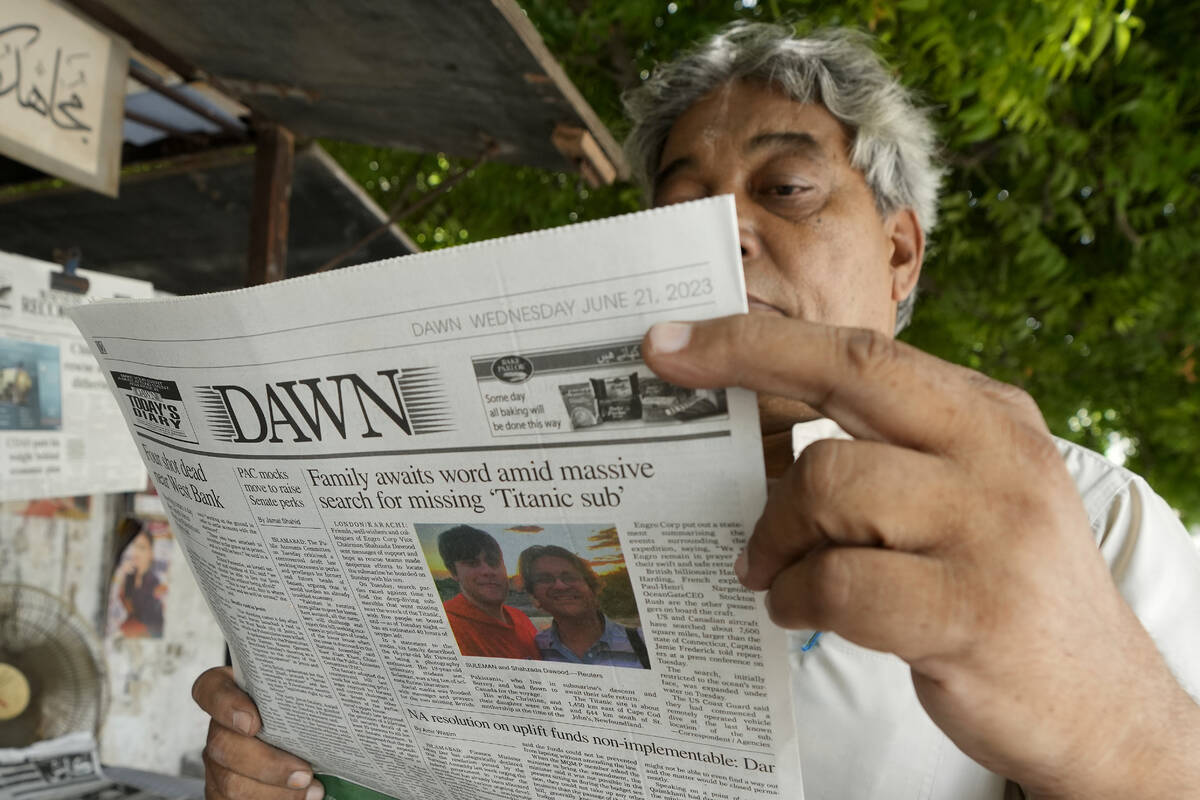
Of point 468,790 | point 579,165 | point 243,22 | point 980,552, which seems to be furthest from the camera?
point 579,165

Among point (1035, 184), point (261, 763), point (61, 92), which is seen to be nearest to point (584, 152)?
point (61, 92)

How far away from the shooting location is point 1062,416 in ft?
10.2

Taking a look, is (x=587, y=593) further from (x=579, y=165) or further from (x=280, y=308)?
(x=579, y=165)

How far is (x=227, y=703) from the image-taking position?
2.65ft

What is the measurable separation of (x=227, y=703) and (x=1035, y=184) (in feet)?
8.48

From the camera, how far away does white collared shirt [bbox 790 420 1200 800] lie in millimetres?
698

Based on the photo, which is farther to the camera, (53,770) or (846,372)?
(53,770)

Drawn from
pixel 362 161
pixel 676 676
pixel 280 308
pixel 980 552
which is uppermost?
pixel 362 161

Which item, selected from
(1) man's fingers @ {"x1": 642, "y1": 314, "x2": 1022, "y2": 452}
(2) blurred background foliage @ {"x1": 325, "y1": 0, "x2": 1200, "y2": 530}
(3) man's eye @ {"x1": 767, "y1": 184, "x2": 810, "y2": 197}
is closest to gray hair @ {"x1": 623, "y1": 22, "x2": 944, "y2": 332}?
(3) man's eye @ {"x1": 767, "y1": 184, "x2": 810, "y2": 197}

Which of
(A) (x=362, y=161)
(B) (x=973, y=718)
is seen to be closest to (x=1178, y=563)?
(B) (x=973, y=718)

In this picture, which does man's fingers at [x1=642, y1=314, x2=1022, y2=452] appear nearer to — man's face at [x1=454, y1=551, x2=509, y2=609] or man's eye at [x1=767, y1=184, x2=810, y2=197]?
man's face at [x1=454, y1=551, x2=509, y2=609]

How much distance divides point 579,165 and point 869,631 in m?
1.17

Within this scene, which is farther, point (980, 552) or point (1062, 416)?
point (1062, 416)

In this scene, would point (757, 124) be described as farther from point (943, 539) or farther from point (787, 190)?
point (943, 539)
